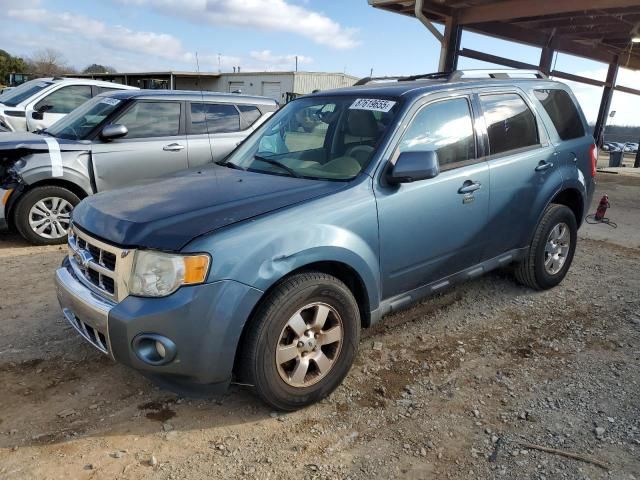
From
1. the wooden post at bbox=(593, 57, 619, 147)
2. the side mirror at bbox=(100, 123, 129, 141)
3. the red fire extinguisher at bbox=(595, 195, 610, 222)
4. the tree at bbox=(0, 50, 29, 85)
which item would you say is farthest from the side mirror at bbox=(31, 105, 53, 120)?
the tree at bbox=(0, 50, 29, 85)

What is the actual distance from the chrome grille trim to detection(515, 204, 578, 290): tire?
3343 mm

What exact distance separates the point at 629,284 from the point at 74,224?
498cm

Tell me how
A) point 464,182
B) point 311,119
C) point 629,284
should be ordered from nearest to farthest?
1. point 464,182
2. point 311,119
3. point 629,284

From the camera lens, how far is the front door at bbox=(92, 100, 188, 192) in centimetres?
585

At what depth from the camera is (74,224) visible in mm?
2904

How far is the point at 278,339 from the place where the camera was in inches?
100

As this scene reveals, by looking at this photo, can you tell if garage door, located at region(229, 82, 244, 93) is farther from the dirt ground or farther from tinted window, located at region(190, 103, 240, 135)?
the dirt ground

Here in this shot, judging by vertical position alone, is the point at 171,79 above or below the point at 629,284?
above

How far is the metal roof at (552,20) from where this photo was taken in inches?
360

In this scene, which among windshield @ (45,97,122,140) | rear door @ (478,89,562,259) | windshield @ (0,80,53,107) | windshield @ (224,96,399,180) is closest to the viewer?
windshield @ (224,96,399,180)

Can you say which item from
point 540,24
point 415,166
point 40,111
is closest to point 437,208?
point 415,166

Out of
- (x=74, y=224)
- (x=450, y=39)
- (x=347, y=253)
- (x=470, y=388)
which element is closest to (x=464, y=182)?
(x=347, y=253)

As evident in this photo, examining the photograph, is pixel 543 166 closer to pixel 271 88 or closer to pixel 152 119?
pixel 152 119

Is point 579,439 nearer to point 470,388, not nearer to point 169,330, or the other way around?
point 470,388
